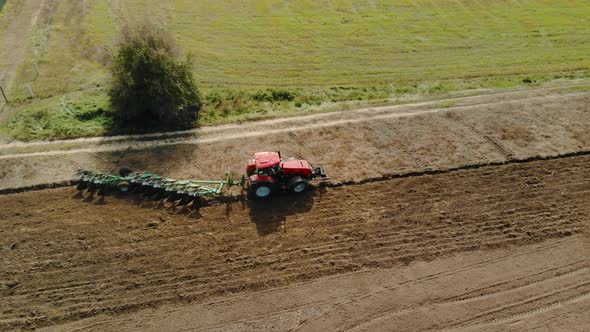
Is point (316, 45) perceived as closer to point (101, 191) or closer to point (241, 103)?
point (241, 103)

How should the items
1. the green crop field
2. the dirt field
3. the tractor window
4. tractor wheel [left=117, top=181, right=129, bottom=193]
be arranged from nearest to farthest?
the dirt field < the tractor window < tractor wheel [left=117, top=181, right=129, bottom=193] < the green crop field

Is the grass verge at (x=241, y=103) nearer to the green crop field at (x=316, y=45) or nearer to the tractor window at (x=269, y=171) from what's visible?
the green crop field at (x=316, y=45)

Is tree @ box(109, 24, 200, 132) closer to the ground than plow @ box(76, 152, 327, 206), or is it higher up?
higher up

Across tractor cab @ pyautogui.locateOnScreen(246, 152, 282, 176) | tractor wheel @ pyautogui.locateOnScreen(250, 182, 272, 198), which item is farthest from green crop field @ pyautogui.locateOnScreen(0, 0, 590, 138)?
tractor wheel @ pyautogui.locateOnScreen(250, 182, 272, 198)

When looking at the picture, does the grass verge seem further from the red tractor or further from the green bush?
the red tractor

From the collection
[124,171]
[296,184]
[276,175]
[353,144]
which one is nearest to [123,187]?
[124,171]

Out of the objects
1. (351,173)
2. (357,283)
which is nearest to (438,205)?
(351,173)
